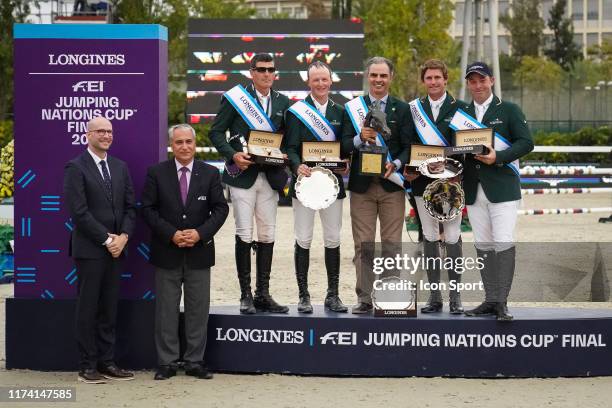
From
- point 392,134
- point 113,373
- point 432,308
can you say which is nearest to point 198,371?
point 113,373

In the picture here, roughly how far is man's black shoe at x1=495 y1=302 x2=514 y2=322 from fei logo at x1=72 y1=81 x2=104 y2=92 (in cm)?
312

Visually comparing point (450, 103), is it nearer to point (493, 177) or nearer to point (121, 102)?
point (493, 177)

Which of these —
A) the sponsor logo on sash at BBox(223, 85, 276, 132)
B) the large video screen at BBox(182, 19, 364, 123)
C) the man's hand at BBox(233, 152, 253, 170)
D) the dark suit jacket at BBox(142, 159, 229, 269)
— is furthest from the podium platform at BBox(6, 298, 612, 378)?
the large video screen at BBox(182, 19, 364, 123)

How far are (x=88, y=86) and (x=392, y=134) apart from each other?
85.0 inches

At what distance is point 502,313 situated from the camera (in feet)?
25.3

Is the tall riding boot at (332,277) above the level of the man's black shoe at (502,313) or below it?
above

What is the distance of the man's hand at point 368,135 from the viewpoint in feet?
25.6

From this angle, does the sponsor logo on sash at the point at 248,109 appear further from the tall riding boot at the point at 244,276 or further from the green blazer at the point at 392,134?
the tall riding boot at the point at 244,276

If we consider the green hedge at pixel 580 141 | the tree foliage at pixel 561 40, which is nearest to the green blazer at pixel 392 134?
the green hedge at pixel 580 141

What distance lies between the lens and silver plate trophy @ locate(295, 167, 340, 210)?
7828mm

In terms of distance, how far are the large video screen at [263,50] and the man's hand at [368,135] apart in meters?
15.1

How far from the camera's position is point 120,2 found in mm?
35219

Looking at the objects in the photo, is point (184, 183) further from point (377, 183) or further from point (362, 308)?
point (362, 308)

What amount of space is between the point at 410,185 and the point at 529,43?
6743 cm
